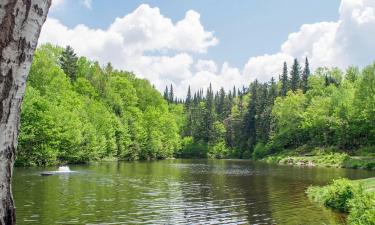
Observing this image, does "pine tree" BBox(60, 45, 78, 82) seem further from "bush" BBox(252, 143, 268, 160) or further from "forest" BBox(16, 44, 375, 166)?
"bush" BBox(252, 143, 268, 160)

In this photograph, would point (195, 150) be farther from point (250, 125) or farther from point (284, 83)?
point (284, 83)

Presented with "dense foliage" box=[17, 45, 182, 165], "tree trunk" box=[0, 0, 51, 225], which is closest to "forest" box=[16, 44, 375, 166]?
"dense foliage" box=[17, 45, 182, 165]

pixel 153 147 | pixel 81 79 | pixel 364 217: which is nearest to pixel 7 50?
pixel 364 217

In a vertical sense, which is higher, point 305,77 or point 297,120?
point 305,77

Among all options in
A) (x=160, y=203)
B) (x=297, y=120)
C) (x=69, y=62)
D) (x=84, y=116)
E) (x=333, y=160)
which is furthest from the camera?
(x=297, y=120)

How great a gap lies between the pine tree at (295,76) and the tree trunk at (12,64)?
159591 mm

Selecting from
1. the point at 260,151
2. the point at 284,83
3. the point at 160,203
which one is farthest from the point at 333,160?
the point at 284,83

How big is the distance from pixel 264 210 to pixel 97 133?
67778 mm

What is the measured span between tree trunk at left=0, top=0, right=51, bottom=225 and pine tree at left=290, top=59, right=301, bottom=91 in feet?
524

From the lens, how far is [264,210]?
98.7 feet

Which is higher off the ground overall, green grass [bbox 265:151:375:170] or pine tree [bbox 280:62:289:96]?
pine tree [bbox 280:62:289:96]

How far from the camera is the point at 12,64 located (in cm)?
301

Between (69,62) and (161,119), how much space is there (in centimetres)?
3776

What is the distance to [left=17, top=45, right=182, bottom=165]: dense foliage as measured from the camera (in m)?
68.9
